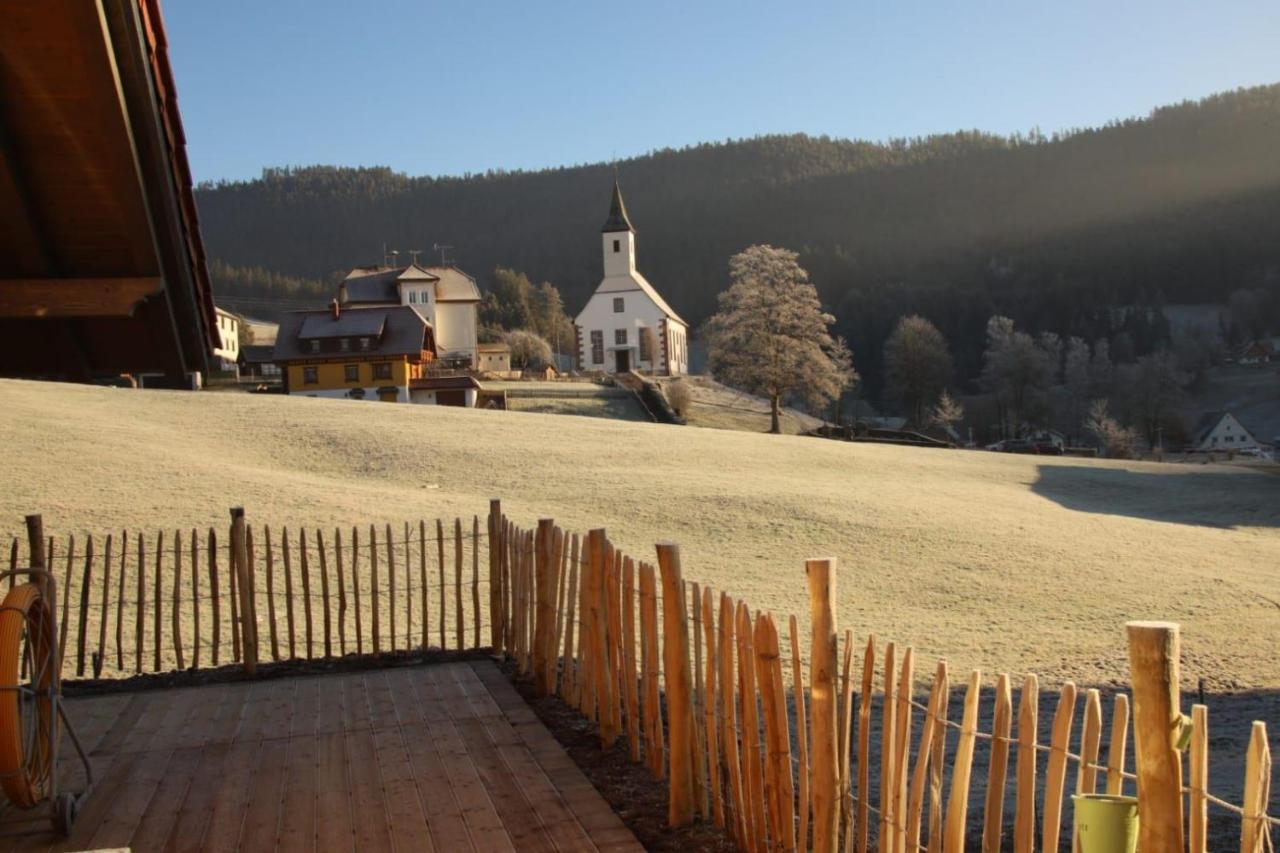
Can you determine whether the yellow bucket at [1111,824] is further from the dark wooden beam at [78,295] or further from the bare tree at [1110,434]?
the bare tree at [1110,434]

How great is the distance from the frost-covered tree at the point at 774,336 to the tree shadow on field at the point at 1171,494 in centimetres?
2395

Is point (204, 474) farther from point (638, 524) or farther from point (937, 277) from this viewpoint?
point (937, 277)

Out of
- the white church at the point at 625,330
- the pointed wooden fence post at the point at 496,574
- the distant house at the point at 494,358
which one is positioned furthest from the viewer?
the white church at the point at 625,330

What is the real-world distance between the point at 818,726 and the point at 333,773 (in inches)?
147

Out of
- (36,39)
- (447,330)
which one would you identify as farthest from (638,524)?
(447,330)

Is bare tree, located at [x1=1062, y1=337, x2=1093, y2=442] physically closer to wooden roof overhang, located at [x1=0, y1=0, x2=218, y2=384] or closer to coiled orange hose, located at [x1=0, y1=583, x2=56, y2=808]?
wooden roof overhang, located at [x1=0, y1=0, x2=218, y2=384]

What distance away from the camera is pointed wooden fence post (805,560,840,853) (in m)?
4.71

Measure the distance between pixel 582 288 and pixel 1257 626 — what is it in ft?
581

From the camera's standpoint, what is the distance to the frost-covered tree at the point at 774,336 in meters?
62.1

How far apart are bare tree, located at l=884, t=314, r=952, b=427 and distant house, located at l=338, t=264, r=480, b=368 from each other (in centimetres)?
3794

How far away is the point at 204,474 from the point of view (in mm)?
22766

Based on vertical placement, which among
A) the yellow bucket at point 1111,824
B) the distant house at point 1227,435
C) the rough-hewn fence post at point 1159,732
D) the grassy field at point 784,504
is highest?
the rough-hewn fence post at point 1159,732

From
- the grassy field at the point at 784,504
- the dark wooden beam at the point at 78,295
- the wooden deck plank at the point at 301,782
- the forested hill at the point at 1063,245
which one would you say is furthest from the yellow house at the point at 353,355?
the forested hill at the point at 1063,245

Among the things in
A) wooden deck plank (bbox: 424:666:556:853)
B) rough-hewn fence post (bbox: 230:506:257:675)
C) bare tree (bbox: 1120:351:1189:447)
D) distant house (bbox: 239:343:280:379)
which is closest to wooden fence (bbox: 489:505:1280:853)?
wooden deck plank (bbox: 424:666:556:853)
